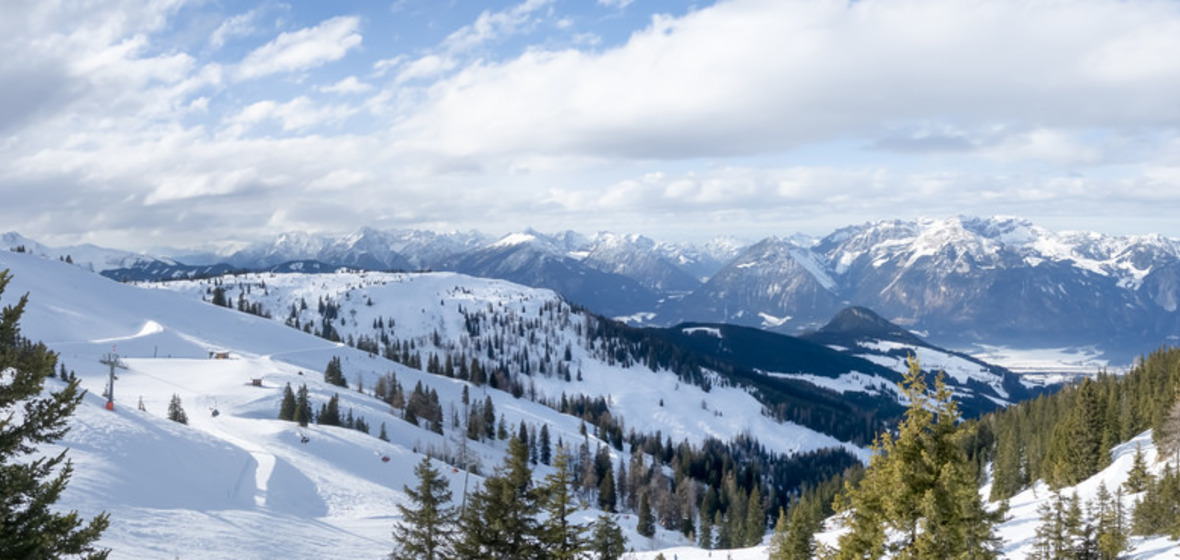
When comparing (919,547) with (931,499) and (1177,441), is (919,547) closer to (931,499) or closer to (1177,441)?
(931,499)

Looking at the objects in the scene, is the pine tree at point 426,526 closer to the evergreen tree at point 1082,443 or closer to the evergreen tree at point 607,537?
the evergreen tree at point 607,537

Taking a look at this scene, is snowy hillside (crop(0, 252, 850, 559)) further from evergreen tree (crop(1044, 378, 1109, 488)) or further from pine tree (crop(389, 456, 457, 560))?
evergreen tree (crop(1044, 378, 1109, 488))

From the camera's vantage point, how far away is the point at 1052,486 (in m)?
78.5

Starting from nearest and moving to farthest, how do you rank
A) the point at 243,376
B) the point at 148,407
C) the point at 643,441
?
the point at 148,407, the point at 243,376, the point at 643,441

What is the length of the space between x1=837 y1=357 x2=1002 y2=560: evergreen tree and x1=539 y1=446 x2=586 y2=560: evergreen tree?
25.4ft

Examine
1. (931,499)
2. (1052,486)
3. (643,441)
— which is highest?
(931,499)

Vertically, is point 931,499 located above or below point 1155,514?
above

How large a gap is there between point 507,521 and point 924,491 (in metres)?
11.4

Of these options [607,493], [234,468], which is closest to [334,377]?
[607,493]

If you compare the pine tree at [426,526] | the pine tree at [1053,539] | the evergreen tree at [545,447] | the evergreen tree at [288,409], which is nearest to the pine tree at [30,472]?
the pine tree at [426,526]

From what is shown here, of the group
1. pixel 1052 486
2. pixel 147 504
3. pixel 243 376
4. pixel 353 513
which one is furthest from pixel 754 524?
pixel 243 376

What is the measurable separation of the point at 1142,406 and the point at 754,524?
58034 millimetres

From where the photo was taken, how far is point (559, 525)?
20.8 m

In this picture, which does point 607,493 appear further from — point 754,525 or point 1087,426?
point 1087,426
